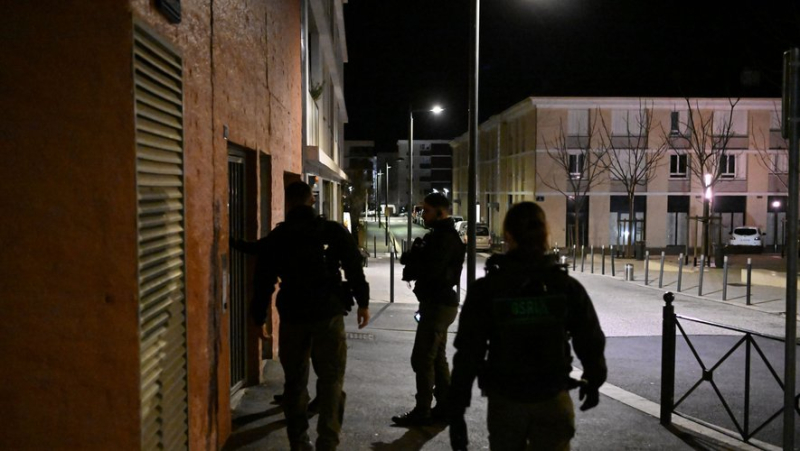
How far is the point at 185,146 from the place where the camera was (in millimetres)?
4414

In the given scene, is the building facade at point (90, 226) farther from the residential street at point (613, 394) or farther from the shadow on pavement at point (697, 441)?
the shadow on pavement at point (697, 441)

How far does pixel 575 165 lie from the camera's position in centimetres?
4372

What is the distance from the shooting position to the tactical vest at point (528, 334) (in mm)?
3541

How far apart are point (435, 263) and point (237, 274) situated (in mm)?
1999

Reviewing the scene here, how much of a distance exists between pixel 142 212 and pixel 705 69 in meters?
50.5

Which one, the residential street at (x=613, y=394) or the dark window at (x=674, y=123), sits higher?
the dark window at (x=674, y=123)

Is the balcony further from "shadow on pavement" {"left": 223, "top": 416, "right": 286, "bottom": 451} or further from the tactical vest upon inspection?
the tactical vest

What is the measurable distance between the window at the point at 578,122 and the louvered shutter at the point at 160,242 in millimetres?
41308

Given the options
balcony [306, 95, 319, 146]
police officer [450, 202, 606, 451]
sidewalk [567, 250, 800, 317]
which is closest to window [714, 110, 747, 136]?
sidewalk [567, 250, 800, 317]

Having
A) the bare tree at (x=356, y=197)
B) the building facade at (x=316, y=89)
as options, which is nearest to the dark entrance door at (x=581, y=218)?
the bare tree at (x=356, y=197)

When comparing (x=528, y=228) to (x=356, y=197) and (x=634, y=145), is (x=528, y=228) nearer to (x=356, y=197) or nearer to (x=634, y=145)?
(x=634, y=145)

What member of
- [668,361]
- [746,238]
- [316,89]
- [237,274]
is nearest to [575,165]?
[746,238]

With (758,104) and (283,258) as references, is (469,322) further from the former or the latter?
(758,104)

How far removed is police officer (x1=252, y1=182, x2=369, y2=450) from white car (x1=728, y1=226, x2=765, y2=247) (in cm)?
3932
